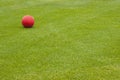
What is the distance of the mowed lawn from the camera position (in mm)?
6691

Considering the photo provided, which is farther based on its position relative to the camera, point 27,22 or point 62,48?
point 27,22

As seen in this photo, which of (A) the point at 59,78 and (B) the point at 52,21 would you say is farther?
(B) the point at 52,21

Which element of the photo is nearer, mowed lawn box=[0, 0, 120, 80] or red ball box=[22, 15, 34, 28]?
mowed lawn box=[0, 0, 120, 80]

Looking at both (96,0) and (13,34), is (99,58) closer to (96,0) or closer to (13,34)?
(13,34)

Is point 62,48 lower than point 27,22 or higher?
higher

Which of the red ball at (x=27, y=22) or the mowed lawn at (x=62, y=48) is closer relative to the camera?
the mowed lawn at (x=62, y=48)

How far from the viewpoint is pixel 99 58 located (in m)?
7.63

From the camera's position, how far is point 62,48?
8.64 m

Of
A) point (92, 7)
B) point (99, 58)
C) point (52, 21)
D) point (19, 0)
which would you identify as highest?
point (99, 58)

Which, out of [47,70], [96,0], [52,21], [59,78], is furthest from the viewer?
[96,0]

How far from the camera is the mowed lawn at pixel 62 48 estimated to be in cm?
669

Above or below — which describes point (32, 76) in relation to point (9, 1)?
above

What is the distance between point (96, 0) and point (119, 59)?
1375cm

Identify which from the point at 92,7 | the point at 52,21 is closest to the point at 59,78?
the point at 52,21
